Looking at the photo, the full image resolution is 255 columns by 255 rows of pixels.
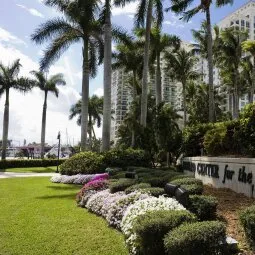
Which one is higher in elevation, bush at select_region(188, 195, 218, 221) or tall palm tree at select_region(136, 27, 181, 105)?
tall palm tree at select_region(136, 27, 181, 105)

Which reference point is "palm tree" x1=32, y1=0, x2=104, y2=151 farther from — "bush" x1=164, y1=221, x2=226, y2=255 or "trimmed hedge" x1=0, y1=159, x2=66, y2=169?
"bush" x1=164, y1=221, x2=226, y2=255

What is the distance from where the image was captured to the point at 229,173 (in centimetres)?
1148

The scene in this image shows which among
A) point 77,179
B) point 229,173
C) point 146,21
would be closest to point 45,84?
point 146,21

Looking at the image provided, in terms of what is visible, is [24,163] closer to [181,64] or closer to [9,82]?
[9,82]

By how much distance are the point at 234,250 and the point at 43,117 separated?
44.8 m

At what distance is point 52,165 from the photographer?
39562 mm

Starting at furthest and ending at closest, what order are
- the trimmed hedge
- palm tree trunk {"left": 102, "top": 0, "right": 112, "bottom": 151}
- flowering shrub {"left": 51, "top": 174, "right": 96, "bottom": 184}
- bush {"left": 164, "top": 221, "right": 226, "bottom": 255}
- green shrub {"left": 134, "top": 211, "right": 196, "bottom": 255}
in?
1. the trimmed hedge
2. palm tree trunk {"left": 102, "top": 0, "right": 112, "bottom": 151}
3. flowering shrub {"left": 51, "top": 174, "right": 96, "bottom": 184}
4. green shrub {"left": 134, "top": 211, "right": 196, "bottom": 255}
5. bush {"left": 164, "top": 221, "right": 226, "bottom": 255}

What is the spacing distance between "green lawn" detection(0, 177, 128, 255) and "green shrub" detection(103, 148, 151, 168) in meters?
8.28

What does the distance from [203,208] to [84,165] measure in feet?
45.2

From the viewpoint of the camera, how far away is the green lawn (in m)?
6.54

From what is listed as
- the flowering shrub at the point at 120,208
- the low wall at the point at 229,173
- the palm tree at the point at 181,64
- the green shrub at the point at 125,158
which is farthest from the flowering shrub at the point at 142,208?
the palm tree at the point at 181,64

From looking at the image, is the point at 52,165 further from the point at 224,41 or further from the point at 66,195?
the point at 66,195

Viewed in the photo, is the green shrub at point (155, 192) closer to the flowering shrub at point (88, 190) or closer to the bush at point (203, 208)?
the bush at point (203, 208)

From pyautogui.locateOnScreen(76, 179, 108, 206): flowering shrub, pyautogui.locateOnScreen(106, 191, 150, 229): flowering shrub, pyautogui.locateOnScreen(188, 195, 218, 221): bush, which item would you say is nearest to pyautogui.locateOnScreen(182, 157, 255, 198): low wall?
pyautogui.locateOnScreen(106, 191, 150, 229): flowering shrub
